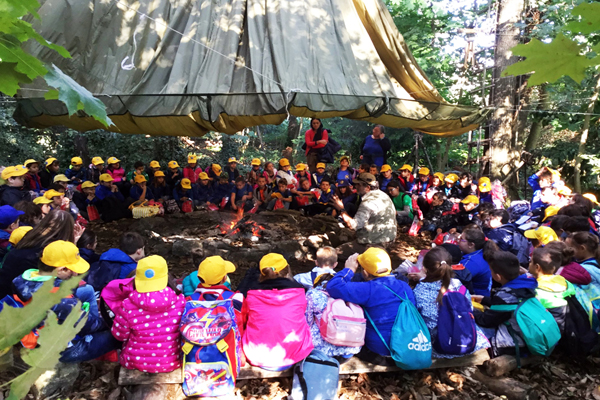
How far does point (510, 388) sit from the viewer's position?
8.95ft

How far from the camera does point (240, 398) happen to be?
8.75ft

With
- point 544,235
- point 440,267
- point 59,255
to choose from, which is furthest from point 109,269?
point 544,235

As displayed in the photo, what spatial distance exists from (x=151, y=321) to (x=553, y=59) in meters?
2.80

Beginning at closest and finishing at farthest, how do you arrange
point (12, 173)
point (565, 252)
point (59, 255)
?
point (59, 255) → point (565, 252) → point (12, 173)

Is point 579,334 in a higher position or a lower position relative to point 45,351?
Answer: lower

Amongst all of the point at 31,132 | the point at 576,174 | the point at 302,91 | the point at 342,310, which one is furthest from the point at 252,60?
the point at 31,132

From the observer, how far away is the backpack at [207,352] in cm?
255

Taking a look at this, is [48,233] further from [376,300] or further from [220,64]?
[220,64]

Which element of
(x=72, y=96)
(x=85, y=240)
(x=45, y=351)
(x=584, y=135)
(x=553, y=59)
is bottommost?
(x=85, y=240)

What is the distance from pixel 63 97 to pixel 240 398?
2347 mm

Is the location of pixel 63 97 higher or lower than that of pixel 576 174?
higher

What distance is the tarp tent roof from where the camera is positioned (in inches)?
188

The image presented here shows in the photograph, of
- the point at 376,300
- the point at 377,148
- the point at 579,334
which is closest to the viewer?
the point at 376,300

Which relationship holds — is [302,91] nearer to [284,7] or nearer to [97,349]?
[284,7]
